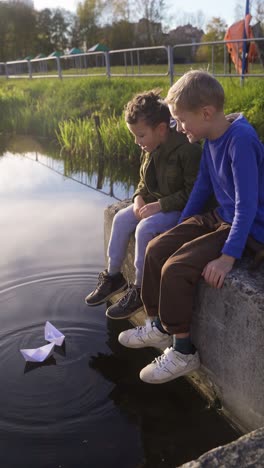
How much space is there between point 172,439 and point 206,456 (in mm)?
749

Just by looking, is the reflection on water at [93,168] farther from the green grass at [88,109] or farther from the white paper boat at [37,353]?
the white paper boat at [37,353]

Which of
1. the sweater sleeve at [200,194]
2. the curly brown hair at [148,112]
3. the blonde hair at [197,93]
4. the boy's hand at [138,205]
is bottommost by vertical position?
the boy's hand at [138,205]

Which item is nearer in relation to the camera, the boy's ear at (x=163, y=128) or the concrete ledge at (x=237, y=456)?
the concrete ledge at (x=237, y=456)

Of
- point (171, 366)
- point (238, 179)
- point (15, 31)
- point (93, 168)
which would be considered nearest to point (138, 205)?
point (238, 179)

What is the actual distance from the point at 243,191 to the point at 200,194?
15.6 inches

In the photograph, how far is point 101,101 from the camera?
30.4 ft

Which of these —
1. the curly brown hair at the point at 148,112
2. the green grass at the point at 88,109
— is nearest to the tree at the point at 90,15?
the green grass at the point at 88,109

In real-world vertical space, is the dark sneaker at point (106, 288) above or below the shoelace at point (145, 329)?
above

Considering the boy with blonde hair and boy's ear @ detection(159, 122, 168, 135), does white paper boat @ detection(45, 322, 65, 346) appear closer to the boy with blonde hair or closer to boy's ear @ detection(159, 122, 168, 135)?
the boy with blonde hair

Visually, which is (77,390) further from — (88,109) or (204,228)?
(88,109)

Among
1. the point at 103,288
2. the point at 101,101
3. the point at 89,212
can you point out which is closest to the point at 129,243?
the point at 103,288

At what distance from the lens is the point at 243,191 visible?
191 centimetres

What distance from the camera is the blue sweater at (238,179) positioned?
74.9 inches

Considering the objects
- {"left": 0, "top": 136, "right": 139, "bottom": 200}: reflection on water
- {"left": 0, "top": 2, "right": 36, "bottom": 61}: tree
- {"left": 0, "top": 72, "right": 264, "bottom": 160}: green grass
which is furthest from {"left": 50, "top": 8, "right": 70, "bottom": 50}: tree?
{"left": 0, "top": 136, "right": 139, "bottom": 200}: reflection on water
